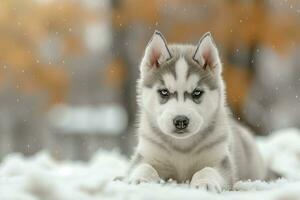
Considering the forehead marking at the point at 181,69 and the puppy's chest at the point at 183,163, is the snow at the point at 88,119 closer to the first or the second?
the puppy's chest at the point at 183,163

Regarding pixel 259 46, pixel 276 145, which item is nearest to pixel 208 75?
pixel 276 145

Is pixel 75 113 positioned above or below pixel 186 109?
above

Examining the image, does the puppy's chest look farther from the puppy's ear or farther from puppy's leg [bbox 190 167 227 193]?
the puppy's ear

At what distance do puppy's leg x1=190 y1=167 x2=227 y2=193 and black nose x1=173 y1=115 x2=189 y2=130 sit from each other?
32cm

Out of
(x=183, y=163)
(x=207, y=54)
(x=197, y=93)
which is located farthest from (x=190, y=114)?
(x=207, y=54)

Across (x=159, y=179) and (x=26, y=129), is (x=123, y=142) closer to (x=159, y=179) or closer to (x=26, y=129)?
(x=26, y=129)

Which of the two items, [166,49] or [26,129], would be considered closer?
[166,49]

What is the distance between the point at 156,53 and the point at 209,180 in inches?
37.9

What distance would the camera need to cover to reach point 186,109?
3.98m

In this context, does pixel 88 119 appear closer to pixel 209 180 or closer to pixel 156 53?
pixel 156 53

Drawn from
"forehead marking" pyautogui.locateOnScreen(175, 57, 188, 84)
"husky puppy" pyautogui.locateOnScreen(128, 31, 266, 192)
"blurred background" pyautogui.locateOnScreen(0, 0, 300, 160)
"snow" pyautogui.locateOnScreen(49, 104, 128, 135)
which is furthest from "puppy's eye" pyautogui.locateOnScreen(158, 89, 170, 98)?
"snow" pyautogui.locateOnScreen(49, 104, 128, 135)

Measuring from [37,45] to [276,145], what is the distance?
205 inches

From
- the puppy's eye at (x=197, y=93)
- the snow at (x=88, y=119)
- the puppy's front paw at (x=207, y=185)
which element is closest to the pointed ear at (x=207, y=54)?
the puppy's eye at (x=197, y=93)

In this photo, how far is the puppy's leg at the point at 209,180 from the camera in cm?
383
